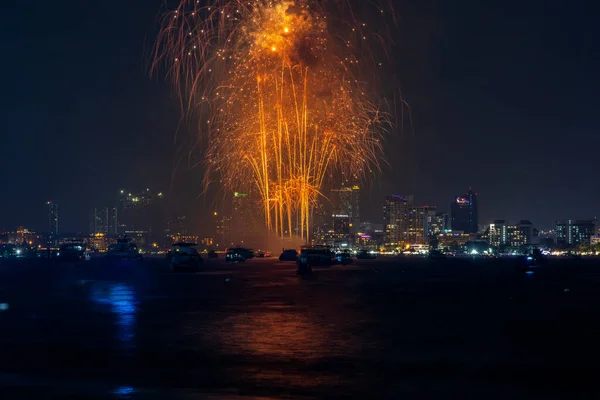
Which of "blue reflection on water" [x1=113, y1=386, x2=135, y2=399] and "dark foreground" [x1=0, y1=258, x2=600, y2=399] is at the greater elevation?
"blue reflection on water" [x1=113, y1=386, x2=135, y2=399]

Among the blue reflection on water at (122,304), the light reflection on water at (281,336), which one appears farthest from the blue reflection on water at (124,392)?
→ the blue reflection on water at (122,304)

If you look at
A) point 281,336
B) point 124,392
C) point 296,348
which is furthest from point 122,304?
point 124,392

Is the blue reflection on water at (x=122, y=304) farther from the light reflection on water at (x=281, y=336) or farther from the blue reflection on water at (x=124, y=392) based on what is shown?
the blue reflection on water at (x=124, y=392)

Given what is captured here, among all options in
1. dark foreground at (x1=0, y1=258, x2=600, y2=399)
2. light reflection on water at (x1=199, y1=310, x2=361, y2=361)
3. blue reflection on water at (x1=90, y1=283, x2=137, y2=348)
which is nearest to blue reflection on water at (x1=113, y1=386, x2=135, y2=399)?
dark foreground at (x1=0, y1=258, x2=600, y2=399)

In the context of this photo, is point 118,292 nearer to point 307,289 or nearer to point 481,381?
point 307,289

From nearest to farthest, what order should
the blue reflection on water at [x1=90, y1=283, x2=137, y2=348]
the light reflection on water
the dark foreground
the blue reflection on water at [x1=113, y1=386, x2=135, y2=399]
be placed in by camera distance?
the blue reflection on water at [x1=113, y1=386, x2=135, y2=399]
the dark foreground
the light reflection on water
the blue reflection on water at [x1=90, y1=283, x2=137, y2=348]

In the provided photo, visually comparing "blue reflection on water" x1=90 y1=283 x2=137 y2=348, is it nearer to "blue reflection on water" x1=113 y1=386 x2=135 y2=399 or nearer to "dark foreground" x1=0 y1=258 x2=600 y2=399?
"dark foreground" x1=0 y1=258 x2=600 y2=399
